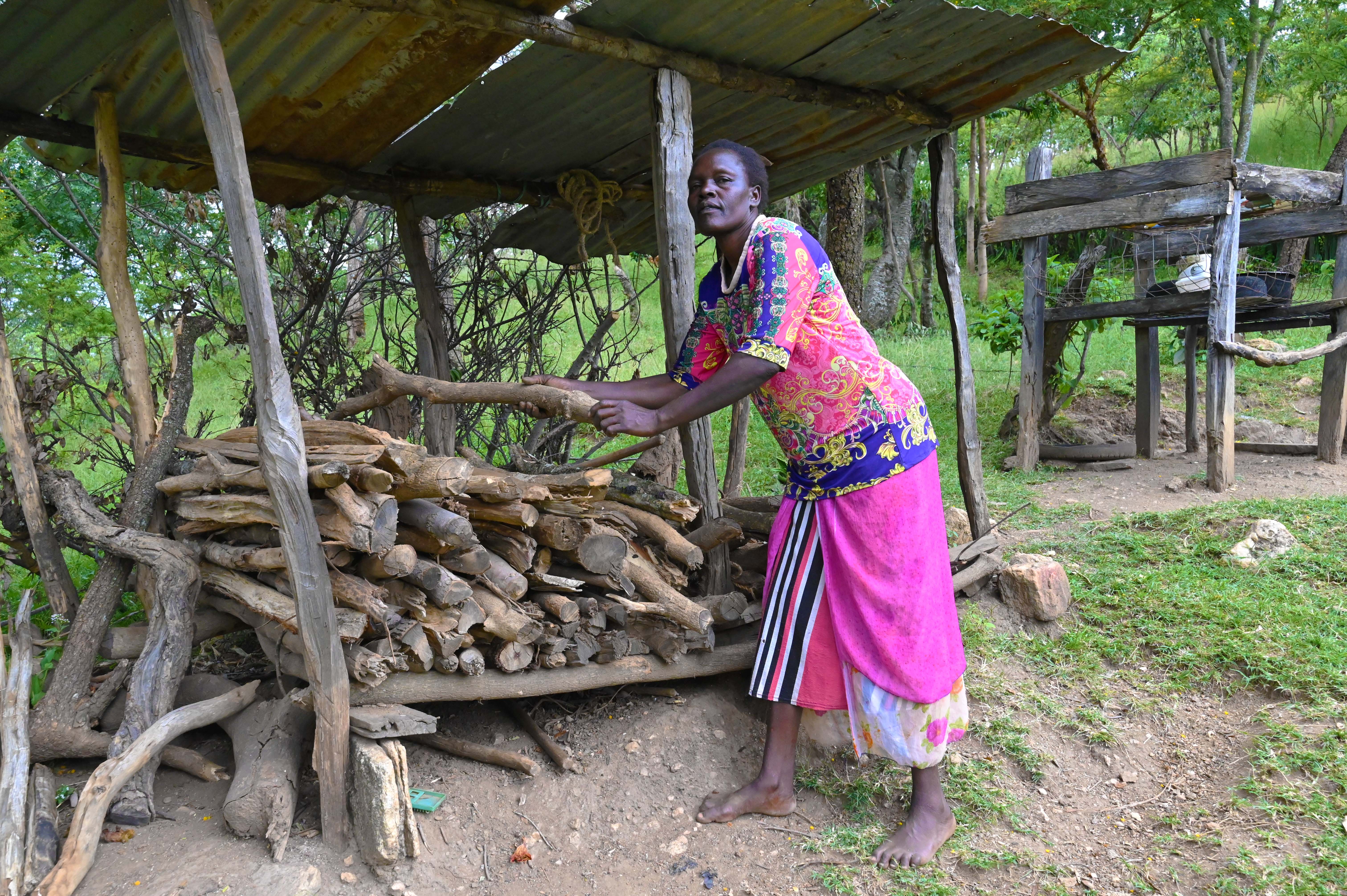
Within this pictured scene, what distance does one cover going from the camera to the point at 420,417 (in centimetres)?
702

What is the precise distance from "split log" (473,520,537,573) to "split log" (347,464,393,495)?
470 millimetres

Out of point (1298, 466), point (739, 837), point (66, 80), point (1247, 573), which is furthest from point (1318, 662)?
point (66, 80)

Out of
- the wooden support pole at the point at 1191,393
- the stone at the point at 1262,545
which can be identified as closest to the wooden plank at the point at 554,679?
the stone at the point at 1262,545

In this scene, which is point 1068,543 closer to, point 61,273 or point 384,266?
point 384,266

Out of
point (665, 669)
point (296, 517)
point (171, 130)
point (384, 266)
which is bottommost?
point (665, 669)

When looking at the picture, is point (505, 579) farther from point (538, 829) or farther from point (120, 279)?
point (120, 279)

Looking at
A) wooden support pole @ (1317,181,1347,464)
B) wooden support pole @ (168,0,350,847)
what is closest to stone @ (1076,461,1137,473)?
wooden support pole @ (1317,181,1347,464)

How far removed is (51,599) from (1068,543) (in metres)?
5.11

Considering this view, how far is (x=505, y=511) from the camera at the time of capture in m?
3.06

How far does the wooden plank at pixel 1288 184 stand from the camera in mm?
6227

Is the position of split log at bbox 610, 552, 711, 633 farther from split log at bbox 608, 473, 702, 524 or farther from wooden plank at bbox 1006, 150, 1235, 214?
wooden plank at bbox 1006, 150, 1235, 214

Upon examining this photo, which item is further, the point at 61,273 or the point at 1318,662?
the point at 61,273

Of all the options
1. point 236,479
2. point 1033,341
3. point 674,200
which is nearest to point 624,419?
point 674,200

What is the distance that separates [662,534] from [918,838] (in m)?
1.42
